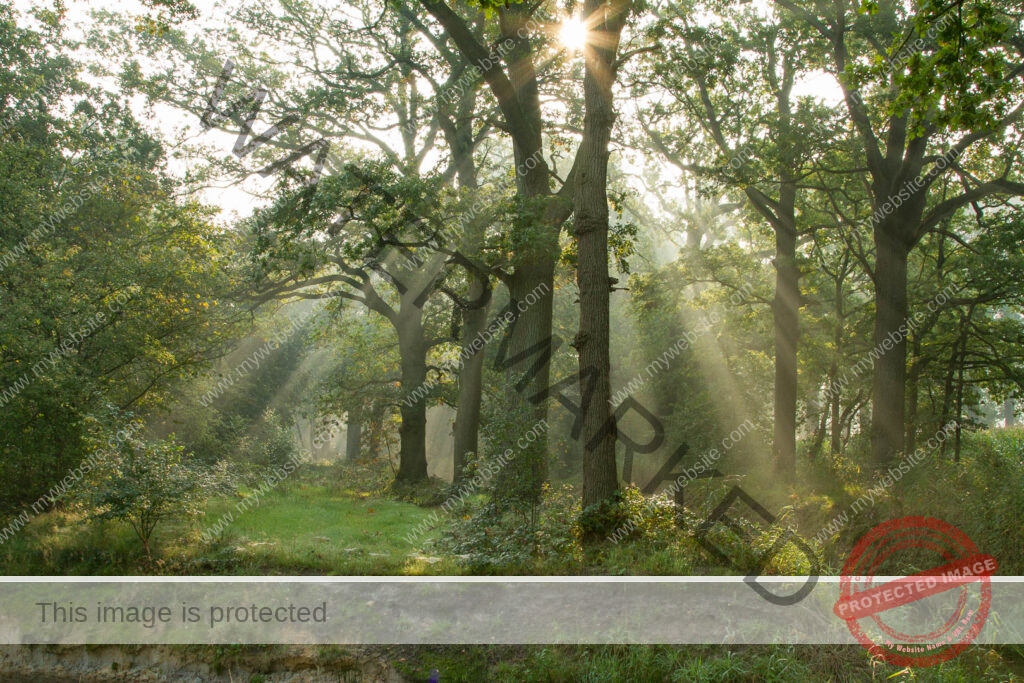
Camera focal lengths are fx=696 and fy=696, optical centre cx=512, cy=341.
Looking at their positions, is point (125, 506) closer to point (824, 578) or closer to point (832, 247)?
point (824, 578)

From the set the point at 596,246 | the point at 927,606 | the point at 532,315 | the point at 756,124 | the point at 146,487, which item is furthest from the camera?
the point at 756,124

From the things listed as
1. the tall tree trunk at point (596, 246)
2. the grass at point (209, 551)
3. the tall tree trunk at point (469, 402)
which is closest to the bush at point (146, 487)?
the grass at point (209, 551)

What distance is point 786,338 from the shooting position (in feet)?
56.1

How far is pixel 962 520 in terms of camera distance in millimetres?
9016

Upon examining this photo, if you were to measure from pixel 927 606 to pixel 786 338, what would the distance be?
1080 centimetres

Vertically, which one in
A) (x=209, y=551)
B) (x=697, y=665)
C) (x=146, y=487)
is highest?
(x=146, y=487)

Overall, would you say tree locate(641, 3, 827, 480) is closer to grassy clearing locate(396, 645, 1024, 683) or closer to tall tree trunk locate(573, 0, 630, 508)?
tall tree trunk locate(573, 0, 630, 508)

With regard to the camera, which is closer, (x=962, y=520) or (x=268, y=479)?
(x=962, y=520)

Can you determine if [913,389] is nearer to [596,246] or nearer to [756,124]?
[756,124]

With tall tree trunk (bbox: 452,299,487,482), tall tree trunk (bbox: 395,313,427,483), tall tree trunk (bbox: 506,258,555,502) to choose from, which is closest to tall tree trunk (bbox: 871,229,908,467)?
tall tree trunk (bbox: 506,258,555,502)

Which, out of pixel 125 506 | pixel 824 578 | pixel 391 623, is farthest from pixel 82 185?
pixel 824 578

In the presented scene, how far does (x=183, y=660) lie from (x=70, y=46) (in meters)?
16.0

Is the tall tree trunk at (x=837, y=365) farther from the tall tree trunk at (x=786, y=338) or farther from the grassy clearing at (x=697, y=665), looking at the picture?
the grassy clearing at (x=697, y=665)

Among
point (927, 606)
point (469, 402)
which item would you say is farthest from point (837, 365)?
point (927, 606)
